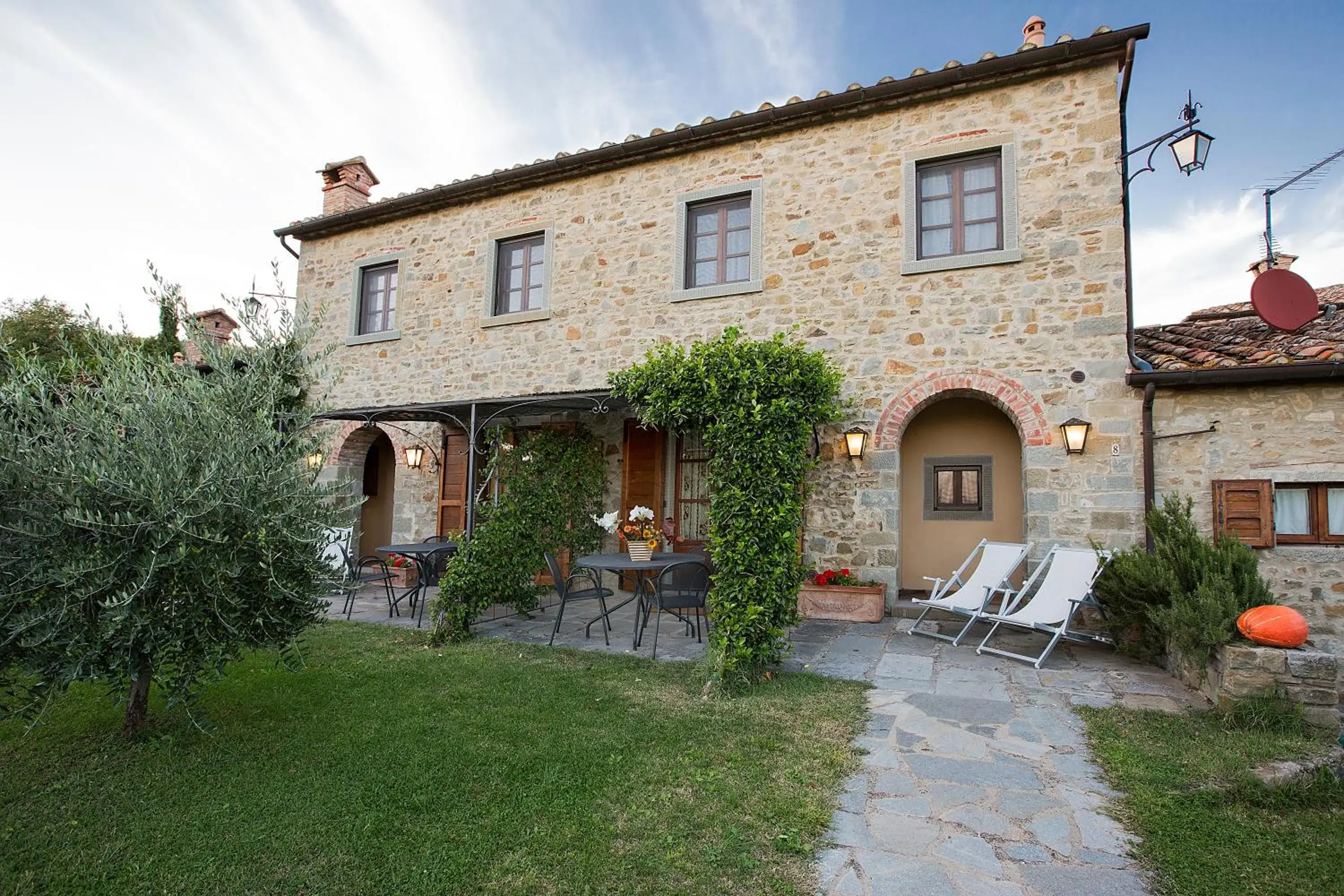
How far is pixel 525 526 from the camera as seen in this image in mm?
6383

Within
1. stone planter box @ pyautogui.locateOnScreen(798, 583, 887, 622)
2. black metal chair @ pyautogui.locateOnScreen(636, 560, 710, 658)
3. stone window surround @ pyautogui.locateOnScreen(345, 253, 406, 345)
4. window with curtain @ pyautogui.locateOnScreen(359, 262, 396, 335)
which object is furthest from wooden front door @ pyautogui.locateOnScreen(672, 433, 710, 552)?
window with curtain @ pyautogui.locateOnScreen(359, 262, 396, 335)

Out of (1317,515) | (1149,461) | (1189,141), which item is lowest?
(1317,515)

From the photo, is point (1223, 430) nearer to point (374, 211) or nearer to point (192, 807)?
point (192, 807)

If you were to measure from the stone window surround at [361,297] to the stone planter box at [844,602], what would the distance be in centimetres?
661

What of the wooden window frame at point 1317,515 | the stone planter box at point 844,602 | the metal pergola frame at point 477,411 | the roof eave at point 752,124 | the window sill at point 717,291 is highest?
the roof eave at point 752,124

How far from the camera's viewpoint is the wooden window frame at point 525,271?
27.6 ft

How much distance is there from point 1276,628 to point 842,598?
3287mm

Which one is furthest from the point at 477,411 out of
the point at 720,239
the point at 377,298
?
the point at 377,298

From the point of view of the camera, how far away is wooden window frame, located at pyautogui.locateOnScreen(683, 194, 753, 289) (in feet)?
24.4

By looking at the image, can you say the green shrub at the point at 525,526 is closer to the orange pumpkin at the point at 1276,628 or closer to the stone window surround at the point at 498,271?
the stone window surround at the point at 498,271

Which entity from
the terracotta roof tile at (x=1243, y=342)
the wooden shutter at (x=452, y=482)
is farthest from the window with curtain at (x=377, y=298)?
the terracotta roof tile at (x=1243, y=342)

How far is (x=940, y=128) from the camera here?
6.59 m

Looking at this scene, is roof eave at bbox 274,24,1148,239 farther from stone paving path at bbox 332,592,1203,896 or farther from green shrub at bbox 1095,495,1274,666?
stone paving path at bbox 332,592,1203,896

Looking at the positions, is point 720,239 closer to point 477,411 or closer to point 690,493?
point 690,493
